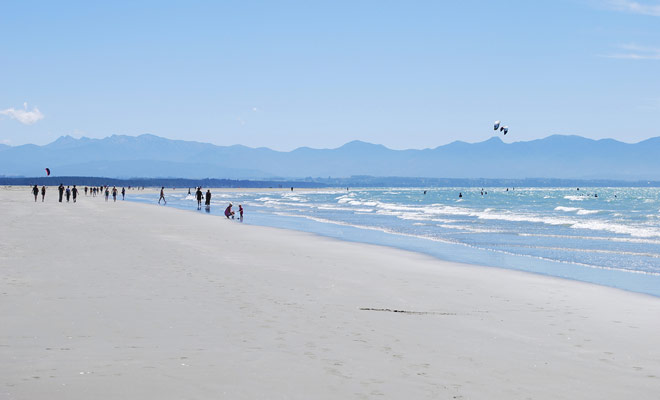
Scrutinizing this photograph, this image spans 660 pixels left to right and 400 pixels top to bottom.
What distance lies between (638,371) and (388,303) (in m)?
4.75

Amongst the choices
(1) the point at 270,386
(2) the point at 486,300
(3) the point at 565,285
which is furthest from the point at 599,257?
(1) the point at 270,386

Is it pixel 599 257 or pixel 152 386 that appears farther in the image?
pixel 599 257

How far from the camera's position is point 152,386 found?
6.07 m

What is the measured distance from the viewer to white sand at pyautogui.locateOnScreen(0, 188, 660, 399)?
631cm

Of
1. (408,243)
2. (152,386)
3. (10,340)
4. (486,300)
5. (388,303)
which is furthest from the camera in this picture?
(408,243)

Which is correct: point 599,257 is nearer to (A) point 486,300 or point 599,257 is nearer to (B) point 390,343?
(A) point 486,300

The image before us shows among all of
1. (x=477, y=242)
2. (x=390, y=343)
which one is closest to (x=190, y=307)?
(x=390, y=343)

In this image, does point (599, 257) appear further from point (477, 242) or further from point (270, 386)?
point (270, 386)

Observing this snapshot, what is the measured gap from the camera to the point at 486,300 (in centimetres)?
1200

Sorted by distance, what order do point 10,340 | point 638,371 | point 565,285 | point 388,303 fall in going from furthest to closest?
1. point 565,285
2. point 388,303
3. point 10,340
4. point 638,371

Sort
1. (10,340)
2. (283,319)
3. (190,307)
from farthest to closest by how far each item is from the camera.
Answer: (190,307)
(283,319)
(10,340)

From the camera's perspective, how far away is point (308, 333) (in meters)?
8.55

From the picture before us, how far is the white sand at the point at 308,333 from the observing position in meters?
6.31

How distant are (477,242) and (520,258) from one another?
19.1 feet
